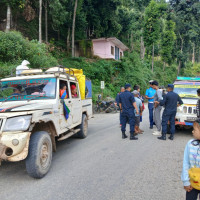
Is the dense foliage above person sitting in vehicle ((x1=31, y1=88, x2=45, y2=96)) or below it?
above

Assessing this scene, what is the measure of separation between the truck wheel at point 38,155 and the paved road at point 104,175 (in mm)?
189

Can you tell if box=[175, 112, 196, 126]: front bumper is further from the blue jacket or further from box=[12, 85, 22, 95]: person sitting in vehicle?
box=[12, 85, 22, 95]: person sitting in vehicle

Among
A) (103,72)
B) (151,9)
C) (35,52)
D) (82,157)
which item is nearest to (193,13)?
(151,9)

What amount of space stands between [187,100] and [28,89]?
5566 mm

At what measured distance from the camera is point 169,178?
12.4 ft

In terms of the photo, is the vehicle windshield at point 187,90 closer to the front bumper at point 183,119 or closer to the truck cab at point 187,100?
the truck cab at point 187,100

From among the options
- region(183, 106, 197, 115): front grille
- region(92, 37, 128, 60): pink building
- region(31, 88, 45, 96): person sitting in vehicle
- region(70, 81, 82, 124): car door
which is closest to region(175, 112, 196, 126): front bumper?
region(183, 106, 197, 115): front grille

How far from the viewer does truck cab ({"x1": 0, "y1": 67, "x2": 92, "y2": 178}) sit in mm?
3391

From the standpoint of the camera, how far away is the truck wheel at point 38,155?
3555 millimetres

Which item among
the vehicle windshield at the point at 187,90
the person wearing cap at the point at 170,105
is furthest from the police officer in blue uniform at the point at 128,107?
the vehicle windshield at the point at 187,90

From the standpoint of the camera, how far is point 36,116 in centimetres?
371

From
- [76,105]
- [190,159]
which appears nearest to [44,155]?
[76,105]

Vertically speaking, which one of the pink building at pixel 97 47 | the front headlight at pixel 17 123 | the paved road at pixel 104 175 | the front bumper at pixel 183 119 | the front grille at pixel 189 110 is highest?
the pink building at pixel 97 47

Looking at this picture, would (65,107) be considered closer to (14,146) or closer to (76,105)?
(76,105)
